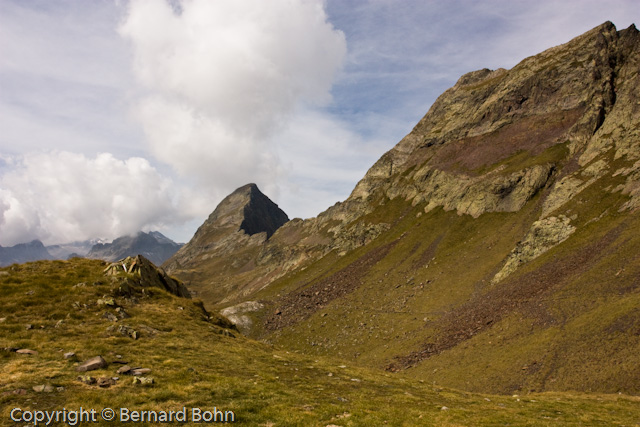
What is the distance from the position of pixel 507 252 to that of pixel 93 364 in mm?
98926

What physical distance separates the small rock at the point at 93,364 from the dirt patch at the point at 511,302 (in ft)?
190

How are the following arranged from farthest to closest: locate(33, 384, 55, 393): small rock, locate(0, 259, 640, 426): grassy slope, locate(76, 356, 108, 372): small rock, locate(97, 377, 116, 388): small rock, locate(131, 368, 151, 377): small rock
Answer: locate(131, 368, 151, 377): small rock
locate(76, 356, 108, 372): small rock
locate(97, 377, 116, 388): small rock
locate(0, 259, 640, 426): grassy slope
locate(33, 384, 55, 393): small rock

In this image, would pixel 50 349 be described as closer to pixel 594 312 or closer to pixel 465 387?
pixel 465 387

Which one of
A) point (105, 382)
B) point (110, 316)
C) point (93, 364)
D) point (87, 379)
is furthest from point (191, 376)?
point (110, 316)

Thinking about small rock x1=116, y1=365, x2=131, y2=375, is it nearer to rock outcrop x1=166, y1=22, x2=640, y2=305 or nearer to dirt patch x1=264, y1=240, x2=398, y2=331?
rock outcrop x1=166, y1=22, x2=640, y2=305

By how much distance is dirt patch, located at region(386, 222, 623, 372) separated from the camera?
64062mm

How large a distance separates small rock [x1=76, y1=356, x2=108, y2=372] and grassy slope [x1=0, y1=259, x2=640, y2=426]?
43 cm

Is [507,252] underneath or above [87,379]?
above

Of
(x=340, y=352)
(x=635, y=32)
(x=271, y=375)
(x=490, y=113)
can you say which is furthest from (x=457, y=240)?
(x=635, y=32)

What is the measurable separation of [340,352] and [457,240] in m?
63.0

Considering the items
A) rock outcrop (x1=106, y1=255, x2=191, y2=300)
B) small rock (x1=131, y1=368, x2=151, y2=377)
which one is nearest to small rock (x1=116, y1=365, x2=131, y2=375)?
small rock (x1=131, y1=368, x2=151, y2=377)

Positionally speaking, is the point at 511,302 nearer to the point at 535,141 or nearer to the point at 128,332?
the point at 128,332

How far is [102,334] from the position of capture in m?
23.6

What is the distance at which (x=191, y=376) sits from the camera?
19.6 m
